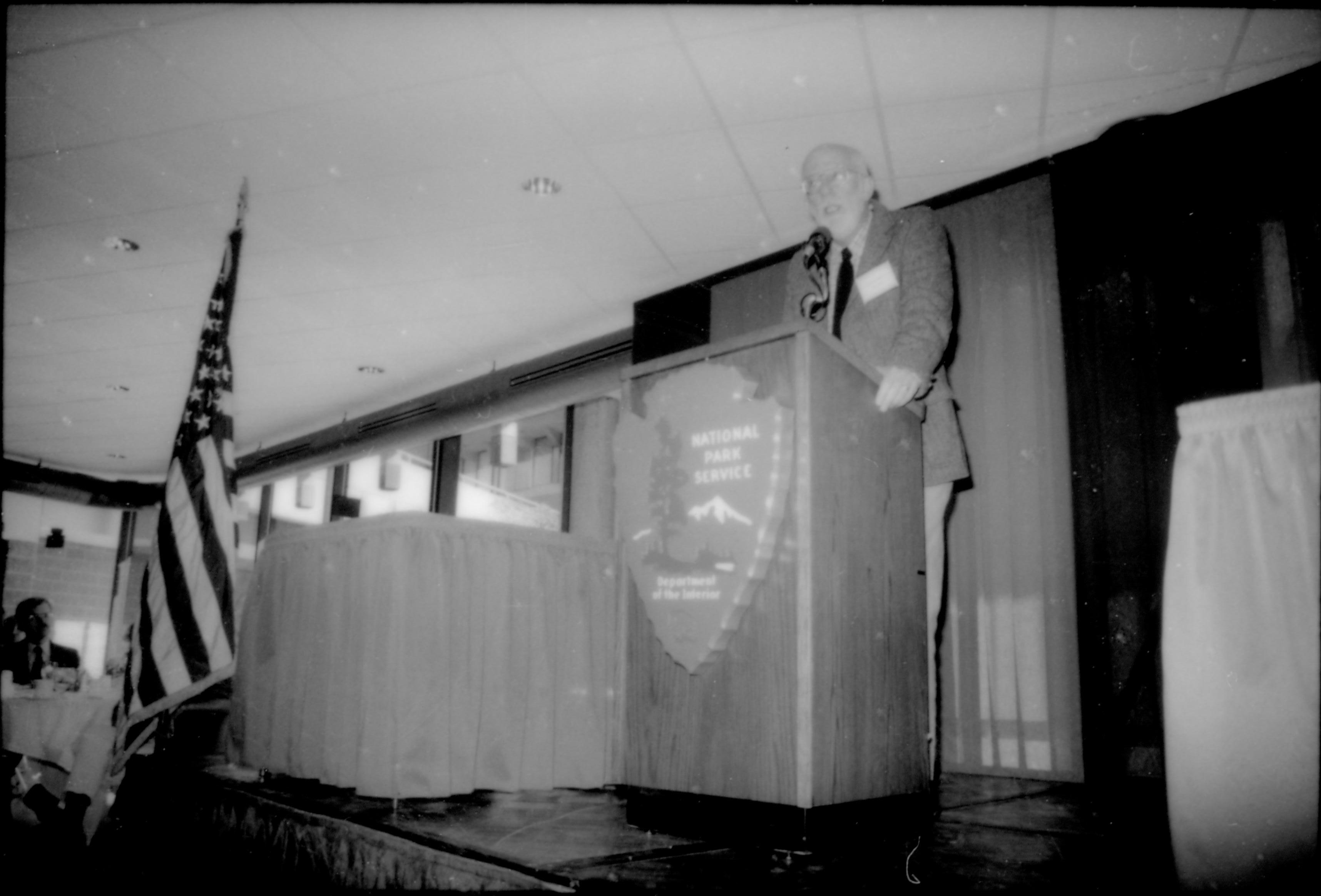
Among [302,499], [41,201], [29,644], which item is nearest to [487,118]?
[41,201]

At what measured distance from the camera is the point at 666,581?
160 cm

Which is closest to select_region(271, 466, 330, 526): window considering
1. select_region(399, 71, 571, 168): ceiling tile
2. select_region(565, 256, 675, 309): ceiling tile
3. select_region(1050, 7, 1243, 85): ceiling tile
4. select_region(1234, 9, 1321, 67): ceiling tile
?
select_region(565, 256, 675, 309): ceiling tile

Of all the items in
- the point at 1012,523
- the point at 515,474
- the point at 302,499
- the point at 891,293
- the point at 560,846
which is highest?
the point at 515,474

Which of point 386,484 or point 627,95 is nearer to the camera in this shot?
point 627,95

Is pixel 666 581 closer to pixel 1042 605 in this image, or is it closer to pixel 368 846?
pixel 368 846

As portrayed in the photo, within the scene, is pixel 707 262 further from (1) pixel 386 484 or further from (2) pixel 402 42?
(1) pixel 386 484

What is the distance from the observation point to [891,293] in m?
1.96

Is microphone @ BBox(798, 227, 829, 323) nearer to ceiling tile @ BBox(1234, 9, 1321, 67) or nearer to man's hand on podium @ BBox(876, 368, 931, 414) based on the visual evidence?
man's hand on podium @ BBox(876, 368, 931, 414)

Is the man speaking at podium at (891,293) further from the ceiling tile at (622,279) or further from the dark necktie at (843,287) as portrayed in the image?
the ceiling tile at (622,279)

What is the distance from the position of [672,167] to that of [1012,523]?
2583mm

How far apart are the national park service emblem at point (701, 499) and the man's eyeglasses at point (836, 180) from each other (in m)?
0.71

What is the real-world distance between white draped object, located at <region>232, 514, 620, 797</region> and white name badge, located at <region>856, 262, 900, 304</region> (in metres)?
1.39

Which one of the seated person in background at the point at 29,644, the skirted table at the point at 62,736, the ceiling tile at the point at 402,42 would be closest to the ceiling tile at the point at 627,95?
the ceiling tile at the point at 402,42

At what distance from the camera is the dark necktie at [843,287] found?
2.05m
